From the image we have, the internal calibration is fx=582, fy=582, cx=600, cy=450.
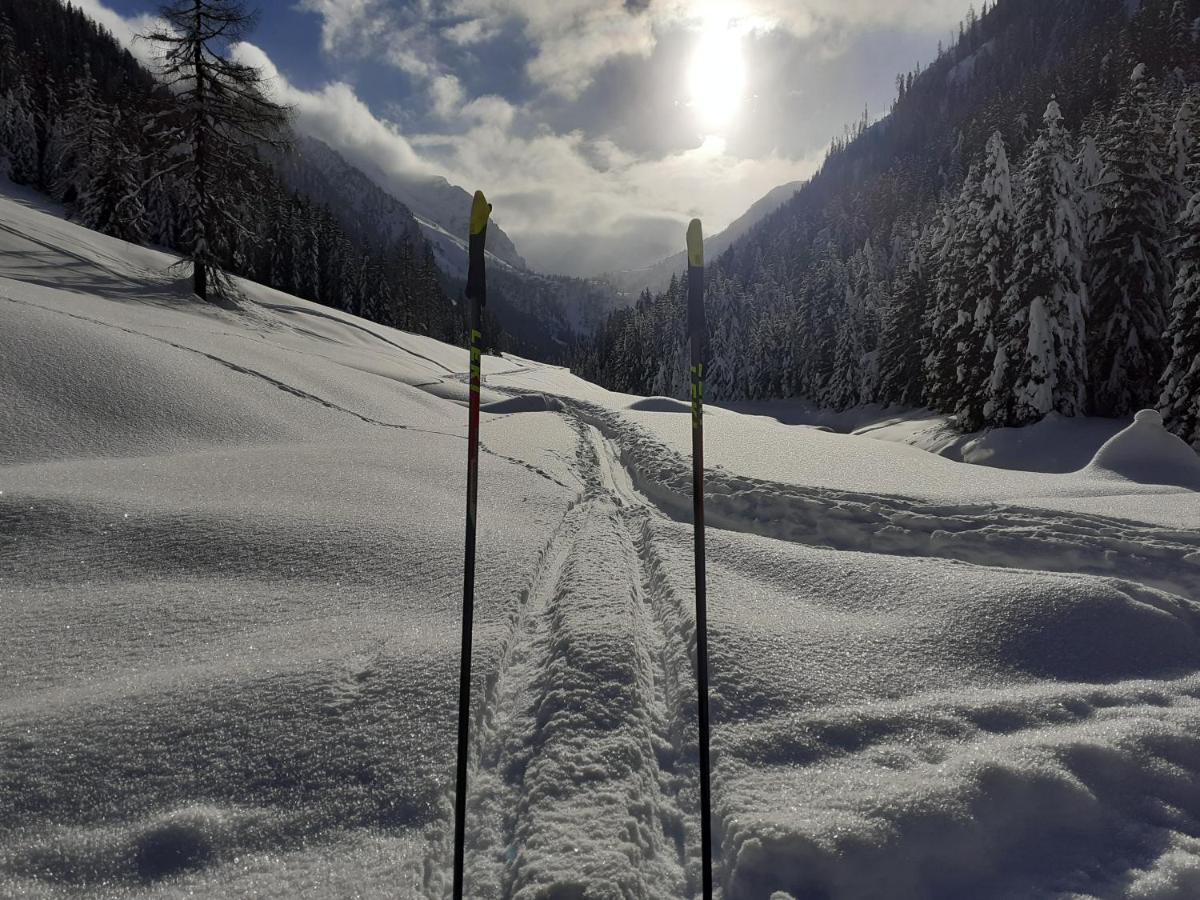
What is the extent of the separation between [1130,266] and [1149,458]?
16.5 meters

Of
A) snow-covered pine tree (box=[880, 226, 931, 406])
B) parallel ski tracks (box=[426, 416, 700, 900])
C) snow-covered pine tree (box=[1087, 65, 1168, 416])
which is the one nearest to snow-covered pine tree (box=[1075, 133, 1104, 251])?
snow-covered pine tree (box=[1087, 65, 1168, 416])

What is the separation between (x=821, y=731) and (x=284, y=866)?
2739mm

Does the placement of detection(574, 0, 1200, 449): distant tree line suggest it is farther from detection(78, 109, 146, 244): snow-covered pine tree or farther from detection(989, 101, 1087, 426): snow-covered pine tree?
detection(78, 109, 146, 244): snow-covered pine tree

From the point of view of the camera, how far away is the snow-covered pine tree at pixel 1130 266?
21.3 meters

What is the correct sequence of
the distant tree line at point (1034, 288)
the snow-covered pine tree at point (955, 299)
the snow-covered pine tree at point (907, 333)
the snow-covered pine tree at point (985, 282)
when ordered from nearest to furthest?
the distant tree line at point (1034, 288) → the snow-covered pine tree at point (985, 282) → the snow-covered pine tree at point (955, 299) → the snow-covered pine tree at point (907, 333)

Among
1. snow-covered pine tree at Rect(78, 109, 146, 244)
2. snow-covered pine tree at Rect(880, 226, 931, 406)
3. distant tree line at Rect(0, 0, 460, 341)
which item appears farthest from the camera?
snow-covered pine tree at Rect(880, 226, 931, 406)

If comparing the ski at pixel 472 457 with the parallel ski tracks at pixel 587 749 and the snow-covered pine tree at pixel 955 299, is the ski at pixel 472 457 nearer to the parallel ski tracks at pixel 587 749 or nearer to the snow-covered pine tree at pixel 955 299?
the parallel ski tracks at pixel 587 749

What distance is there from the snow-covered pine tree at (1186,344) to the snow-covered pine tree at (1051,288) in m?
2.82

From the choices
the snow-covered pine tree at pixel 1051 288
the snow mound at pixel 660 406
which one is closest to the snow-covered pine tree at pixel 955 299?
the snow-covered pine tree at pixel 1051 288

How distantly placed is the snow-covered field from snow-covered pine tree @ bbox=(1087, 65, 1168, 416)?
18.1 meters

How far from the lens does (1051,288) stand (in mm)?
20953

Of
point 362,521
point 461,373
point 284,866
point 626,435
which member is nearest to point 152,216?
→ point 461,373

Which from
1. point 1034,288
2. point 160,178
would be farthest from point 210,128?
point 1034,288

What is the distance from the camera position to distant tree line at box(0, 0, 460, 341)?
1809 cm
